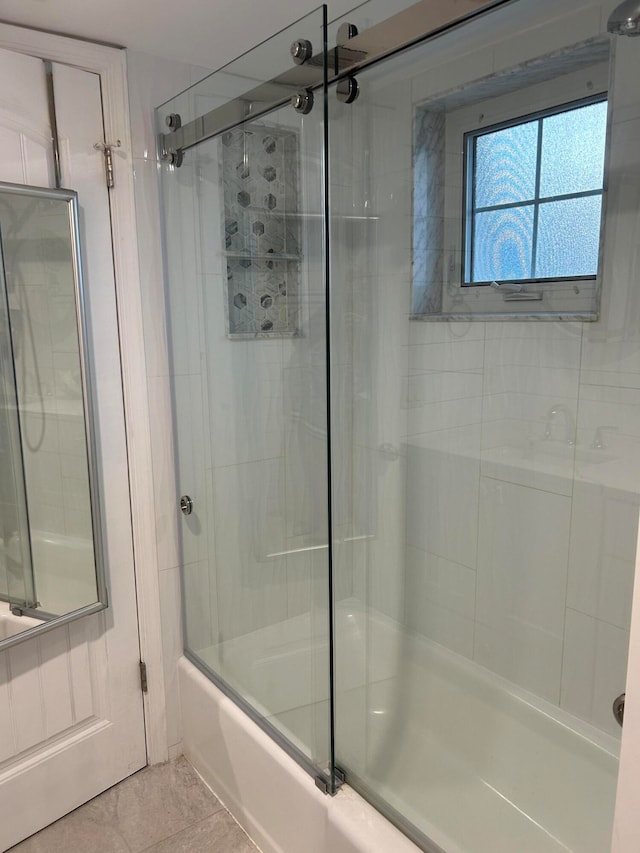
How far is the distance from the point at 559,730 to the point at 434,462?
0.72m

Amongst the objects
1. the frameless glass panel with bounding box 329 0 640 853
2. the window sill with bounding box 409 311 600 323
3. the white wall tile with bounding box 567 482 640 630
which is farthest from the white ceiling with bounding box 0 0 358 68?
the white wall tile with bounding box 567 482 640 630

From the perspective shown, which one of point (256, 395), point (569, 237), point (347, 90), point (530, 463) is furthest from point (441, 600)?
point (347, 90)

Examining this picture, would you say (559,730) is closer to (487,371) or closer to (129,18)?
(487,371)

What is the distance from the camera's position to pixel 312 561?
5.24 feet

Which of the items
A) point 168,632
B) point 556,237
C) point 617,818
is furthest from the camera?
point 168,632

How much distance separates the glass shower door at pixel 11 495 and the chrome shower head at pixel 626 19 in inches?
55.0

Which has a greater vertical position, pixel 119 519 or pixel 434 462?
pixel 434 462

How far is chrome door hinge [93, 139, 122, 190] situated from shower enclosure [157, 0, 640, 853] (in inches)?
5.8

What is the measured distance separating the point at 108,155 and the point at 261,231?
502 millimetres

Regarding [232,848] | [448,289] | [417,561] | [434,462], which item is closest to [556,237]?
[448,289]

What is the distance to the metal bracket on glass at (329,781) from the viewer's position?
1.52 m

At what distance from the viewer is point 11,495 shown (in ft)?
5.48

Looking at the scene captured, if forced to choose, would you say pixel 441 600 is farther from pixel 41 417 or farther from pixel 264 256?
pixel 41 417

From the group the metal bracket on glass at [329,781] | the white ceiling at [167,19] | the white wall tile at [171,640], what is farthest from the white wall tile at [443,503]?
the white ceiling at [167,19]
